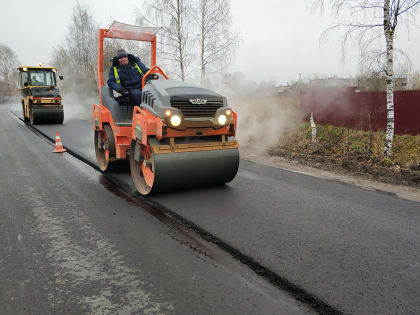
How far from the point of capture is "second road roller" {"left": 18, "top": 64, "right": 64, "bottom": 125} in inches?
554

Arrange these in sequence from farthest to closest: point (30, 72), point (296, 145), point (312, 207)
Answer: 1. point (30, 72)
2. point (296, 145)
3. point (312, 207)

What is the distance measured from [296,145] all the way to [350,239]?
637 centimetres

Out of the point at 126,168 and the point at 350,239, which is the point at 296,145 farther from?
the point at 350,239

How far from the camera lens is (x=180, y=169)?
13.5ft

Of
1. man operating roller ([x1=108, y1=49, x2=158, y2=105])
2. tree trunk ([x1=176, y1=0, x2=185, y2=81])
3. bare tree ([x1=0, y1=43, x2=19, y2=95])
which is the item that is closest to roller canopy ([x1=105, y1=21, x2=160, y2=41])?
man operating roller ([x1=108, y1=49, x2=158, y2=105])

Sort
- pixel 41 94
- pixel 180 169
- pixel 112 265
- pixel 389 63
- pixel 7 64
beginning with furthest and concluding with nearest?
pixel 7 64
pixel 41 94
pixel 389 63
pixel 180 169
pixel 112 265

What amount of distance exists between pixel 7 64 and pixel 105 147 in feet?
264

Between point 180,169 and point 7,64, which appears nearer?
point 180,169

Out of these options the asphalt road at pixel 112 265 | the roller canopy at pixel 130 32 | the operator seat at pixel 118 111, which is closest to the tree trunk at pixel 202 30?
the roller canopy at pixel 130 32

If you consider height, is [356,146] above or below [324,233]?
above

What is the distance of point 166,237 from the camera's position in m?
3.21

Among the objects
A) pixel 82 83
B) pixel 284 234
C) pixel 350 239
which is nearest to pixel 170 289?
pixel 284 234

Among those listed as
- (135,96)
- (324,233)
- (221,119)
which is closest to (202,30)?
(135,96)

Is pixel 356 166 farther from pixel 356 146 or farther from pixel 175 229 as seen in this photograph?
pixel 175 229
